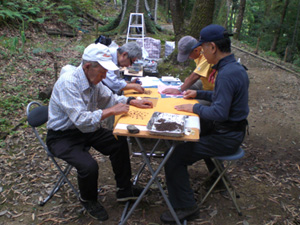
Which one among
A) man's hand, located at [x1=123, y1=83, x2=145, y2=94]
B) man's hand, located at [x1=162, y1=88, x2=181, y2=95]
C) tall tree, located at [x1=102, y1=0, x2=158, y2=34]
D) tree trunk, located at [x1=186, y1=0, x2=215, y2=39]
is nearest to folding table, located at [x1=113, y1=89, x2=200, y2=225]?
man's hand, located at [x1=162, y1=88, x2=181, y2=95]

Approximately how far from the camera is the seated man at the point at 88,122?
2.33m

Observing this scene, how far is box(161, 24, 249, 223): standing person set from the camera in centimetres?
229

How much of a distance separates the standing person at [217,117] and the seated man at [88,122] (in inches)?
22.6

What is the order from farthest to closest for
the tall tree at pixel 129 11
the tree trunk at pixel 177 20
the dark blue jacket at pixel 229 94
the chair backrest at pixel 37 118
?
the tall tree at pixel 129 11
the tree trunk at pixel 177 20
the chair backrest at pixel 37 118
the dark blue jacket at pixel 229 94

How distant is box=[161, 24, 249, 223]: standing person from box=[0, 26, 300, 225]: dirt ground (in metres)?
0.43

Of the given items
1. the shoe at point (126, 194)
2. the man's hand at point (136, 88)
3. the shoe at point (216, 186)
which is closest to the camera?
the shoe at point (126, 194)

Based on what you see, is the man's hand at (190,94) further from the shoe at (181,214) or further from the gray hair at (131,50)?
the shoe at (181,214)

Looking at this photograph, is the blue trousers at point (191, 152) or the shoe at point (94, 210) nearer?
the blue trousers at point (191, 152)

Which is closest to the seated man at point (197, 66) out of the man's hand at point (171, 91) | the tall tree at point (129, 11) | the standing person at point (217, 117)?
the man's hand at point (171, 91)

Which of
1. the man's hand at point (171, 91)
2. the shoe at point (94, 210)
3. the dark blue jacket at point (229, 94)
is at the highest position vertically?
the dark blue jacket at point (229, 94)

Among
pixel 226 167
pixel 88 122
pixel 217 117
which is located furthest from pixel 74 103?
pixel 226 167

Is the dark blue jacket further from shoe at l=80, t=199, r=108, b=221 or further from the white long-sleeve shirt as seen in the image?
shoe at l=80, t=199, r=108, b=221

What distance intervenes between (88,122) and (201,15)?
4.26m

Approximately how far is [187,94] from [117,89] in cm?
102
